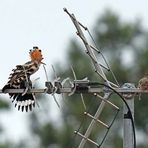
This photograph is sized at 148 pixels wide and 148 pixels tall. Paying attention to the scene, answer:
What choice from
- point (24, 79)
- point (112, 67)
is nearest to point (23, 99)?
point (24, 79)

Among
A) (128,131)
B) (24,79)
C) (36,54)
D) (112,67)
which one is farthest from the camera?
(112,67)

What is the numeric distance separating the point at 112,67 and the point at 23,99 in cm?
2679

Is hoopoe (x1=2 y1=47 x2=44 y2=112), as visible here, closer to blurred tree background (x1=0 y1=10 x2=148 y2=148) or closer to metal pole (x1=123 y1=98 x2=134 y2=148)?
metal pole (x1=123 y1=98 x2=134 y2=148)

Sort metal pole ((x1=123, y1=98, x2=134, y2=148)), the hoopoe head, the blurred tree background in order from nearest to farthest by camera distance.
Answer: metal pole ((x1=123, y1=98, x2=134, y2=148)) < the hoopoe head < the blurred tree background

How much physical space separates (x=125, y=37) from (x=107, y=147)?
5.95 m

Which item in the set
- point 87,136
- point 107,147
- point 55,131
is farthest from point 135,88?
point 55,131

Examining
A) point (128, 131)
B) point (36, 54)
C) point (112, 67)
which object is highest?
point (112, 67)

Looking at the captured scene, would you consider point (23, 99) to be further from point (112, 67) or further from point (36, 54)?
point (112, 67)

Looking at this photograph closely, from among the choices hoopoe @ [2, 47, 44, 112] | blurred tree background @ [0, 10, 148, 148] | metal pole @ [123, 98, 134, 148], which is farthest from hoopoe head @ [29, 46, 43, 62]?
blurred tree background @ [0, 10, 148, 148]

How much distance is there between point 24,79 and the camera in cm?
965

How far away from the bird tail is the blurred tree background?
24.3 meters

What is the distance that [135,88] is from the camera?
30.4 feet

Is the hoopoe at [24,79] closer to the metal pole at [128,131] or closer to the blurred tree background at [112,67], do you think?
the metal pole at [128,131]

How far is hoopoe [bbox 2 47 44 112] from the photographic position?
379 inches
